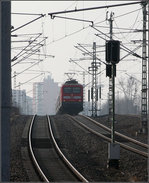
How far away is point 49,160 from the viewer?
17.3m

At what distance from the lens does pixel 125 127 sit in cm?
2948

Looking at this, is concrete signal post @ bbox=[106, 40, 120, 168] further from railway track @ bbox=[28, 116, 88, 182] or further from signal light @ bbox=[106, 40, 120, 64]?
railway track @ bbox=[28, 116, 88, 182]

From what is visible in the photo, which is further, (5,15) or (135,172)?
(135,172)

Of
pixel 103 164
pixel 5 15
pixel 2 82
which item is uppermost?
pixel 5 15

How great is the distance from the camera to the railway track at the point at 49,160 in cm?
1386

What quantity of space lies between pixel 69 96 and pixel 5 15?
3427 cm

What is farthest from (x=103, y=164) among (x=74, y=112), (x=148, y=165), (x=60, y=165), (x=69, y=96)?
(x=74, y=112)

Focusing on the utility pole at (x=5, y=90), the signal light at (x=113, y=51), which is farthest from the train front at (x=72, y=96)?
the utility pole at (x=5, y=90)

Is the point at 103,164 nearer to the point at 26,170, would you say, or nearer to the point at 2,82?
the point at 26,170

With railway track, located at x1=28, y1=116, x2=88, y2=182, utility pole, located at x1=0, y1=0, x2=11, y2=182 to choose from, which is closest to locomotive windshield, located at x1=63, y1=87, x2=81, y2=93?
railway track, located at x1=28, y1=116, x2=88, y2=182

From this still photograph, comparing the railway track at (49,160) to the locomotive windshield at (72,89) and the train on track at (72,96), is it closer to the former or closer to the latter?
the train on track at (72,96)

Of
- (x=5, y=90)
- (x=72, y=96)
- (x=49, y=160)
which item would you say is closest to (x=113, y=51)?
(x=49, y=160)

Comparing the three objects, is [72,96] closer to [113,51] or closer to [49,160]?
[49,160]

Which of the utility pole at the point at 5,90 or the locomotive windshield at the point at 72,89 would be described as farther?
the locomotive windshield at the point at 72,89
